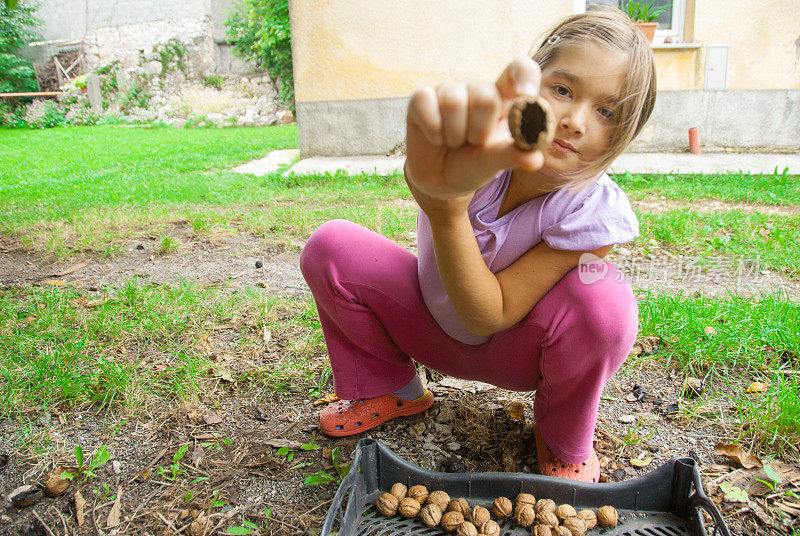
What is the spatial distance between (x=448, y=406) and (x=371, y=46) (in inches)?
182

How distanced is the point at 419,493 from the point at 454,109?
2.93ft

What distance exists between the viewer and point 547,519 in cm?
118

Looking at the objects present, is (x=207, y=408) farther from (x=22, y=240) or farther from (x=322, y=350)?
(x=22, y=240)

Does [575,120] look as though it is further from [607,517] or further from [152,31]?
[152,31]

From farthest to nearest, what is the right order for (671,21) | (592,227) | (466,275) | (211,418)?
(671,21) → (211,418) → (592,227) → (466,275)

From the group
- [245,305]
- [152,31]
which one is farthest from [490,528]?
[152,31]

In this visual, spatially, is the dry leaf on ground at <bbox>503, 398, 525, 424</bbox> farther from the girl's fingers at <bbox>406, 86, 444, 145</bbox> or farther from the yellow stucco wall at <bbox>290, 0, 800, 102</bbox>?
the yellow stucco wall at <bbox>290, 0, 800, 102</bbox>

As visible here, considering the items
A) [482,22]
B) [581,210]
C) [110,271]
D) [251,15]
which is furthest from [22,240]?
[251,15]

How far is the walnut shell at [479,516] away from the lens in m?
1.21

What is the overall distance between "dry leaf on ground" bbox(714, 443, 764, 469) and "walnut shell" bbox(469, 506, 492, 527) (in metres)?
0.69

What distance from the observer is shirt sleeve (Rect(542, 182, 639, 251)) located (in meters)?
1.13

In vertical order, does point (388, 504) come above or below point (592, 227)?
below

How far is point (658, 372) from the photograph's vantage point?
1.85 m

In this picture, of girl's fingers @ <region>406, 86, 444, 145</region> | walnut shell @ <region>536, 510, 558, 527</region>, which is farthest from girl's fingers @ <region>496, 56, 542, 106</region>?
walnut shell @ <region>536, 510, 558, 527</region>
